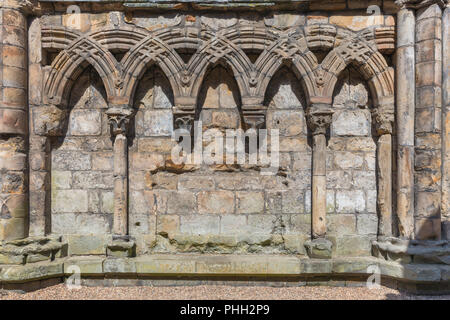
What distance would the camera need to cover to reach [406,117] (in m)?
4.16

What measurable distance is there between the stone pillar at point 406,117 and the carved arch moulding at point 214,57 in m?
0.20

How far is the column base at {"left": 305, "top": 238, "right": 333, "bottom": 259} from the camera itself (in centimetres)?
429

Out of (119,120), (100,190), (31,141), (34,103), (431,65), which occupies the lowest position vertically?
(100,190)

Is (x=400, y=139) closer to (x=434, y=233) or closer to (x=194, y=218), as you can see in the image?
(x=434, y=233)

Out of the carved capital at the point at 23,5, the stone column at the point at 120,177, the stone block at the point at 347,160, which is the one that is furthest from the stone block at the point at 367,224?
the carved capital at the point at 23,5

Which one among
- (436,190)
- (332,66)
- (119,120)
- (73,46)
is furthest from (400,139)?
(73,46)

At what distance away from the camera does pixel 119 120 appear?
4285 millimetres

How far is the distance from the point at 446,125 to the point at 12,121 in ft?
19.7

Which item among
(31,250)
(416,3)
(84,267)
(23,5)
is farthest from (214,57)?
(31,250)

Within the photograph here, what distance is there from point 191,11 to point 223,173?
2.42 m

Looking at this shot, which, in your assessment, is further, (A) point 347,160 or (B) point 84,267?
(A) point 347,160

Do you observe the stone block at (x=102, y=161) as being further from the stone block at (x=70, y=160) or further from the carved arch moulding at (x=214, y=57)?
the carved arch moulding at (x=214, y=57)

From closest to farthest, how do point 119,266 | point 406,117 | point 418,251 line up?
point 418,251 < point 406,117 < point 119,266

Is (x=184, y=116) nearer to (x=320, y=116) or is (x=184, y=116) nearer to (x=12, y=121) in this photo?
(x=320, y=116)
